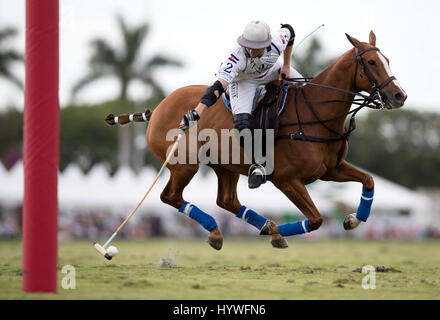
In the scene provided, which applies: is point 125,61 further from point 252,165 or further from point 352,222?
point 352,222

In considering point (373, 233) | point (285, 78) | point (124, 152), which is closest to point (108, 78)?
point (124, 152)

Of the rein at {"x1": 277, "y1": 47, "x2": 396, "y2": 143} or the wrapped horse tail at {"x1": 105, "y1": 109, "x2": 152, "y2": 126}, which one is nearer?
the rein at {"x1": 277, "y1": 47, "x2": 396, "y2": 143}

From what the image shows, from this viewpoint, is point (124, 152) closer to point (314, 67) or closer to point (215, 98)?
point (314, 67)

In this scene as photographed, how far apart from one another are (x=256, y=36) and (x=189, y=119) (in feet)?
4.57

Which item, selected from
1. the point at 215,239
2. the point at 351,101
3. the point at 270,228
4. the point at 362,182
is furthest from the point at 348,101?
the point at 215,239

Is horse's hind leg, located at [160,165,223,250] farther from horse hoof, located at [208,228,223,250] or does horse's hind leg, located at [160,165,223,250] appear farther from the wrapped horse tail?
the wrapped horse tail

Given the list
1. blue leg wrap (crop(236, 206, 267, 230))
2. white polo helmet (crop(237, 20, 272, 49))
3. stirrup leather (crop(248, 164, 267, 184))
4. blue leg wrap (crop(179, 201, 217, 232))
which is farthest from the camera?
blue leg wrap (crop(236, 206, 267, 230))

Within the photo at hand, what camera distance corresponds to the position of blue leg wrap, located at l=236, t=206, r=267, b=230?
934cm

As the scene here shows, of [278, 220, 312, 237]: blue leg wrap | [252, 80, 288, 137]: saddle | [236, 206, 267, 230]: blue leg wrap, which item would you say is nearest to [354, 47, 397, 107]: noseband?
[252, 80, 288, 137]: saddle

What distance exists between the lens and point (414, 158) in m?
63.5

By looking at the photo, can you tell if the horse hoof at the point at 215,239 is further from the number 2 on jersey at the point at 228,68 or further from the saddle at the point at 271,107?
the number 2 on jersey at the point at 228,68

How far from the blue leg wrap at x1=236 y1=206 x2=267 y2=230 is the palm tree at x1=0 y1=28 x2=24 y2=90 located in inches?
1099

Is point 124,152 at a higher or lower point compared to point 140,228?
higher

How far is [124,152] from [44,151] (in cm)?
3424
